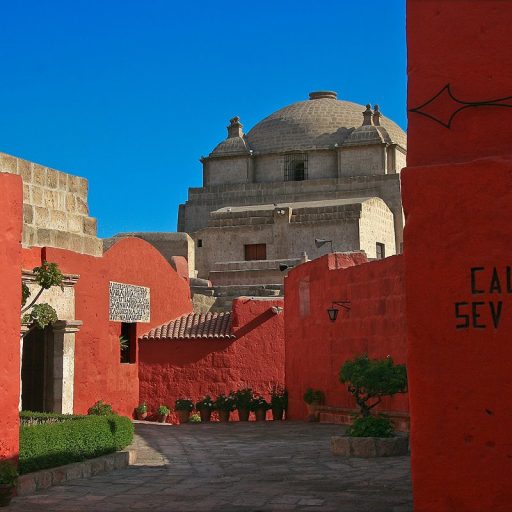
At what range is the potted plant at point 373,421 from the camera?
9.44 m

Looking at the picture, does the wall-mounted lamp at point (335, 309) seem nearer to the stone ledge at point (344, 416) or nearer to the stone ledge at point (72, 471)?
the stone ledge at point (344, 416)

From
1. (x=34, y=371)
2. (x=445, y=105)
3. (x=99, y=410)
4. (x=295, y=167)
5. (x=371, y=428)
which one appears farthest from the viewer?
(x=295, y=167)

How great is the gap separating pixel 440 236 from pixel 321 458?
5.08 metres

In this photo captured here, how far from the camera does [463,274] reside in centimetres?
483

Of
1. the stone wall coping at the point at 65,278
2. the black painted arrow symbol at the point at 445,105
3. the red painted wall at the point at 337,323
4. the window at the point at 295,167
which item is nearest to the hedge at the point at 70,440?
the stone wall coping at the point at 65,278

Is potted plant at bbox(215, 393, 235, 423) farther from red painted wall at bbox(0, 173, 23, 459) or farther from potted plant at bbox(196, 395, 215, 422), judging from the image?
red painted wall at bbox(0, 173, 23, 459)

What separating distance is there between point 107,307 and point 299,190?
21469mm

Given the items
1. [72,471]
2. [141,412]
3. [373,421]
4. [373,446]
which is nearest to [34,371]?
[141,412]

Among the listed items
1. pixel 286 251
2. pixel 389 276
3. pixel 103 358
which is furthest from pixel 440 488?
pixel 286 251

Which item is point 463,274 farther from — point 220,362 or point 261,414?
point 220,362

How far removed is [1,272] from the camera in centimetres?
694

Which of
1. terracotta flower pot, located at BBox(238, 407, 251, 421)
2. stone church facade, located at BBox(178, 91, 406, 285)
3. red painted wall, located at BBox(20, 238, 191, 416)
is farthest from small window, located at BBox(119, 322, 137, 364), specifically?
stone church facade, located at BBox(178, 91, 406, 285)

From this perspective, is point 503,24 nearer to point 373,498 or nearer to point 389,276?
point 373,498

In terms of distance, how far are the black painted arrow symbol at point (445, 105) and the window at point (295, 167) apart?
102 ft
